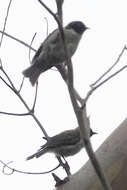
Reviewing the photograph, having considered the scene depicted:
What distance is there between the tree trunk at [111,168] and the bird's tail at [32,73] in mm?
1036

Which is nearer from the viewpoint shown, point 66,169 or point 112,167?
point 112,167

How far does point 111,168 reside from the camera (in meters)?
2.59

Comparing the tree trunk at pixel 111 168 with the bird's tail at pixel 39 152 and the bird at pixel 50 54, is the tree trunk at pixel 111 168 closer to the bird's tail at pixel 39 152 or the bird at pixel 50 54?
the bird at pixel 50 54

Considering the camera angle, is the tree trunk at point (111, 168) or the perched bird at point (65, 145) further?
the perched bird at point (65, 145)

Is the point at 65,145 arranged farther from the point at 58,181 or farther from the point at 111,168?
the point at 111,168

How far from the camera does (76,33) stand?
4.31m

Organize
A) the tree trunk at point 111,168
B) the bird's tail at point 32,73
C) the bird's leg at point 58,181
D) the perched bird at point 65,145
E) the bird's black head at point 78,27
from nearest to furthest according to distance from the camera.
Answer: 1. the tree trunk at point 111,168
2. the bird's leg at point 58,181
3. the bird's tail at point 32,73
4. the bird's black head at point 78,27
5. the perched bird at point 65,145

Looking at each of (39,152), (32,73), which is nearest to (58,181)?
(32,73)

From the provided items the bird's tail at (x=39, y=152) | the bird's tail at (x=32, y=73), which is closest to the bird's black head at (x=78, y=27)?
the bird's tail at (x=32, y=73)

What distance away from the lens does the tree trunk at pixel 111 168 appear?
257 centimetres

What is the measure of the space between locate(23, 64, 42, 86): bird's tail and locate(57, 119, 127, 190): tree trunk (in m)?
1.04

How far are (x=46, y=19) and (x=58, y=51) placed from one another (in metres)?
0.55

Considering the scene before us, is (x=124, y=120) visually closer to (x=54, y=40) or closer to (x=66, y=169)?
(x=66, y=169)

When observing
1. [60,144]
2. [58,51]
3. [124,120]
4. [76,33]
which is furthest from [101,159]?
[60,144]
